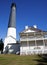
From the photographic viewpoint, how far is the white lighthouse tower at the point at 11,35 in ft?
135

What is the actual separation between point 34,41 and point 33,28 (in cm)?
578

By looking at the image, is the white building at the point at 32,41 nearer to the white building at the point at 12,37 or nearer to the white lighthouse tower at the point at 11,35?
the white building at the point at 12,37

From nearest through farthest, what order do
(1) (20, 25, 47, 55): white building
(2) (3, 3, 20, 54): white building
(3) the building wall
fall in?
1. (3) the building wall
2. (1) (20, 25, 47, 55): white building
3. (2) (3, 3, 20, 54): white building

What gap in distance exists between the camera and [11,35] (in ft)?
148

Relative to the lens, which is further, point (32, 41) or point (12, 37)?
point (12, 37)

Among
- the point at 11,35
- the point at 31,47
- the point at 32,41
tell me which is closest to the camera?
the point at 31,47

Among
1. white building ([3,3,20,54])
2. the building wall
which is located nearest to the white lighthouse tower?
white building ([3,3,20,54])

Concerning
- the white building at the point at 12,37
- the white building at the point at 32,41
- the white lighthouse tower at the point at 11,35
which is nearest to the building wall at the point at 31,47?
the white building at the point at 32,41

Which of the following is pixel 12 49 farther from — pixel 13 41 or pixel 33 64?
pixel 33 64

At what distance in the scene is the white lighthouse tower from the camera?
4125cm

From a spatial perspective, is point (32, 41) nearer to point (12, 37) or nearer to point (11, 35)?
point (12, 37)

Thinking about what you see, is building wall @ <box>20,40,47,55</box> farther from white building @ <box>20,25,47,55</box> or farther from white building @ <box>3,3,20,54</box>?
white building @ <box>3,3,20,54</box>

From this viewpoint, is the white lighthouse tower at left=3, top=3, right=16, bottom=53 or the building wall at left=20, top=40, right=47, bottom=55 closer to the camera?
the building wall at left=20, top=40, right=47, bottom=55

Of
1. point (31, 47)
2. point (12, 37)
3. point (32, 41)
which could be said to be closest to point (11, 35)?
point (12, 37)
